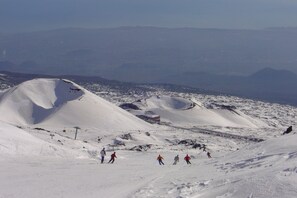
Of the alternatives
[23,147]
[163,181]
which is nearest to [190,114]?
[23,147]

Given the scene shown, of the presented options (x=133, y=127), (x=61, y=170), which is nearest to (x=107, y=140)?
(x=133, y=127)

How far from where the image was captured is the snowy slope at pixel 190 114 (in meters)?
118

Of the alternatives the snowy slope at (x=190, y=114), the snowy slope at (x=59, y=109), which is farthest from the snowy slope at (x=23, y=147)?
the snowy slope at (x=190, y=114)

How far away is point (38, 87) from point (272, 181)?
9204 centimetres

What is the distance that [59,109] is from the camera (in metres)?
92.6

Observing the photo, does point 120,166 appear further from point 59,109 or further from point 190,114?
point 190,114

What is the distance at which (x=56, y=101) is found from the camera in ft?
330

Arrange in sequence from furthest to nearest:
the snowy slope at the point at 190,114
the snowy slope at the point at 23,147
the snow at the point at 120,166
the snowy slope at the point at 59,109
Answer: the snowy slope at the point at 190,114 < the snowy slope at the point at 59,109 < the snowy slope at the point at 23,147 < the snow at the point at 120,166

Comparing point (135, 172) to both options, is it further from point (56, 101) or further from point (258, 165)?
point (56, 101)

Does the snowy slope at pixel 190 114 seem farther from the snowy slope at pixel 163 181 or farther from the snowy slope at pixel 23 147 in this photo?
the snowy slope at pixel 163 181

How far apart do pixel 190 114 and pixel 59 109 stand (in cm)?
3946

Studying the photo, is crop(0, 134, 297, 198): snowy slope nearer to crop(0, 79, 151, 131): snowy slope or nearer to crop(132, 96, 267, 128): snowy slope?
crop(0, 79, 151, 131): snowy slope

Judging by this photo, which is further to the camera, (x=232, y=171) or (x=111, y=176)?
(x=111, y=176)

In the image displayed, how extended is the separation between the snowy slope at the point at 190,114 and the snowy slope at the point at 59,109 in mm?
21299
